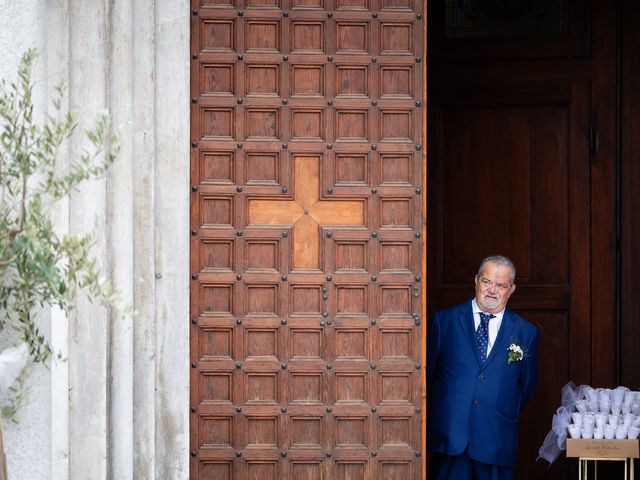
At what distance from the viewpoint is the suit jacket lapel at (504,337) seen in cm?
665

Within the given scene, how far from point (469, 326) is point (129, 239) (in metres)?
1.85

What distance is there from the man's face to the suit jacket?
10 cm

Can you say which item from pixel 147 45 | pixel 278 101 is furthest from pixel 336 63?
pixel 147 45

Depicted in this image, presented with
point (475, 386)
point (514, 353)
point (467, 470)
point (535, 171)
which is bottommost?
point (467, 470)

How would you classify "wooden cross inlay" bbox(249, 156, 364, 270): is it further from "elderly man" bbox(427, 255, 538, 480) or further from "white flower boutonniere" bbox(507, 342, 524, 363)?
"white flower boutonniere" bbox(507, 342, 524, 363)

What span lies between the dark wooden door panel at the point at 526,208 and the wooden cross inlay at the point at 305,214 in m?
2.00

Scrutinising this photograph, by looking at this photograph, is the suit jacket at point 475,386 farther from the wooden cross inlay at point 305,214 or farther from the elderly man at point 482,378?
the wooden cross inlay at point 305,214

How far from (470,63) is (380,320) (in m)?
2.45

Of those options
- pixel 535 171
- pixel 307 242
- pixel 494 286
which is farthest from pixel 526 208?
pixel 307 242

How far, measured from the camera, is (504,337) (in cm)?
666

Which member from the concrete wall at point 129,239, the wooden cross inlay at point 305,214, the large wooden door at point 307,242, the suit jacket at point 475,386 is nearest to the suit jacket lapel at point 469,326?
the suit jacket at point 475,386

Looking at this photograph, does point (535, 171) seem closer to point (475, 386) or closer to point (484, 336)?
point (484, 336)

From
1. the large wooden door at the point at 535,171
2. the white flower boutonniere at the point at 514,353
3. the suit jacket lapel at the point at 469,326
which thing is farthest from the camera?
the large wooden door at the point at 535,171

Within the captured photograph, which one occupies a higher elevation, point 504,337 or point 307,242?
point 307,242
